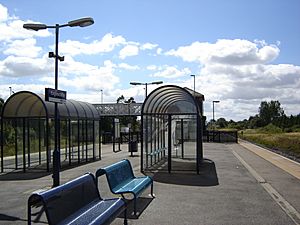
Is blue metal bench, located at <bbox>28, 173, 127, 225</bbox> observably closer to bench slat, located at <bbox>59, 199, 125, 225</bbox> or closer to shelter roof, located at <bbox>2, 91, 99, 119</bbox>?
bench slat, located at <bbox>59, 199, 125, 225</bbox>

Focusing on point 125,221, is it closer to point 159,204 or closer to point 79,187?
point 79,187

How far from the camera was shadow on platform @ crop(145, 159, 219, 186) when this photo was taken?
1253cm

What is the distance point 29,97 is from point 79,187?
11.2 m

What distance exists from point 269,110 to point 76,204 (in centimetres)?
10934

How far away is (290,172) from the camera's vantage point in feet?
50.0

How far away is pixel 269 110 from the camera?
11062cm

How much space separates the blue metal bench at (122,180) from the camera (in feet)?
26.3

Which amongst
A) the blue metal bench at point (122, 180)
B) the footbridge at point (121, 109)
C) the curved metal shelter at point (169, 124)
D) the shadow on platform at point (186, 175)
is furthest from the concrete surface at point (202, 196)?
the footbridge at point (121, 109)

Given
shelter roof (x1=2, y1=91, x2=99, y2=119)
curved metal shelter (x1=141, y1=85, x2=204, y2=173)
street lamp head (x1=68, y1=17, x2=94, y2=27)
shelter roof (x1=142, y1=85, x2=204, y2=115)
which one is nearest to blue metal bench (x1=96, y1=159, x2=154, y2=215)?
street lamp head (x1=68, y1=17, x2=94, y2=27)

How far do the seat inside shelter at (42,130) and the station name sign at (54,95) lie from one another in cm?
446

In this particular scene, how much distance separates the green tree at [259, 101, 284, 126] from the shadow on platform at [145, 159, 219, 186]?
93648 millimetres

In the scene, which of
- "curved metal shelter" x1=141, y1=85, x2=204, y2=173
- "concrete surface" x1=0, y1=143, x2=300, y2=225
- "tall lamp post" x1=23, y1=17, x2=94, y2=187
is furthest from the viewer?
"curved metal shelter" x1=141, y1=85, x2=204, y2=173

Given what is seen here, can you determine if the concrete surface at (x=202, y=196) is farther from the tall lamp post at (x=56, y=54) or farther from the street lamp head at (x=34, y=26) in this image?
the street lamp head at (x=34, y=26)

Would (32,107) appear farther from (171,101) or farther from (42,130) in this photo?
(171,101)
